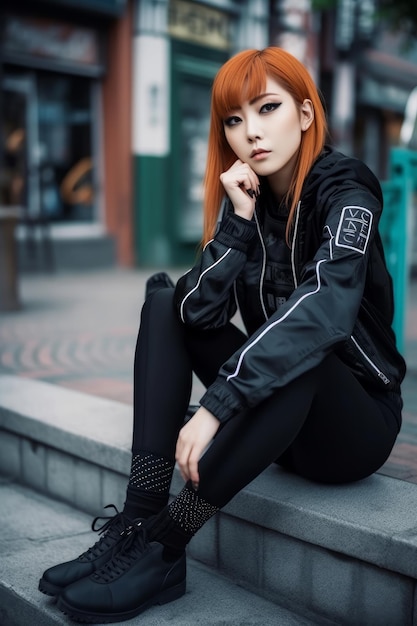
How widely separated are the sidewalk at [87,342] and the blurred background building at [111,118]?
1.92 meters

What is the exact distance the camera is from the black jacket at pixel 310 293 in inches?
72.5

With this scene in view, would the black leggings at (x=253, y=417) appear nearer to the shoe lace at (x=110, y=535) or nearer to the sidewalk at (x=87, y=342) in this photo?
the shoe lace at (x=110, y=535)

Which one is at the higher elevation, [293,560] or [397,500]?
[397,500]

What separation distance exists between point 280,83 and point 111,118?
939 cm

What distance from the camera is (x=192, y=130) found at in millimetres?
12203

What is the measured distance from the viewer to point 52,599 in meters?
2.10

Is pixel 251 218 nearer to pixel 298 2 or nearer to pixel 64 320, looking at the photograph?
pixel 64 320

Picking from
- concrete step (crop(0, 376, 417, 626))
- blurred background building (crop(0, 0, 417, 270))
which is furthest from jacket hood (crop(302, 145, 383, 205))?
blurred background building (crop(0, 0, 417, 270))

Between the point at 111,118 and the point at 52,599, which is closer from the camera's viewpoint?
the point at 52,599

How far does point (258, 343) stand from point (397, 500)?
62cm

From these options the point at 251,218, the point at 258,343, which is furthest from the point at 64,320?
the point at 258,343

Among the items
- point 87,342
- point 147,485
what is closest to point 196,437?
point 147,485

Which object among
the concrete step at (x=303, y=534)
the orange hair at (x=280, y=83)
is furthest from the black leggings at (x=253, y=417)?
the orange hair at (x=280, y=83)

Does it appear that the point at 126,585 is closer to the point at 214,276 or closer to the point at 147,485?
the point at 147,485
